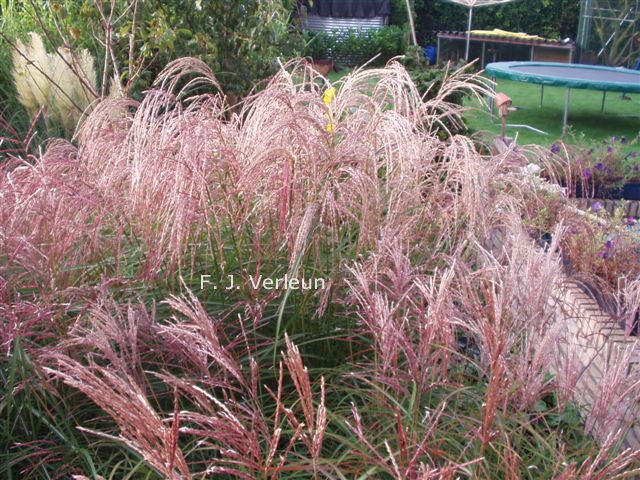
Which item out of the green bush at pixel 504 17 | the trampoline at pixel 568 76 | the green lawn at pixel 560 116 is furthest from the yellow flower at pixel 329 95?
the green bush at pixel 504 17

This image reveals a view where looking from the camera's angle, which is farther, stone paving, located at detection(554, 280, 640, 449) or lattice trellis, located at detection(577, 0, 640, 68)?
lattice trellis, located at detection(577, 0, 640, 68)

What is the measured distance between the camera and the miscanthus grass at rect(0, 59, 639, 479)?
Answer: 1.51m

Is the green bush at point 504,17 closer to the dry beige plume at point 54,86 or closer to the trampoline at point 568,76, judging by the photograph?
the trampoline at point 568,76

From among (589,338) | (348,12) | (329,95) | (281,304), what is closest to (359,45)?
(348,12)

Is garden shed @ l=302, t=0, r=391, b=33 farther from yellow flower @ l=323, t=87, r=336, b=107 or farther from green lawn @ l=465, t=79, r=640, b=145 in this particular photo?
yellow flower @ l=323, t=87, r=336, b=107

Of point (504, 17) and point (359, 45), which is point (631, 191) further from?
point (504, 17)

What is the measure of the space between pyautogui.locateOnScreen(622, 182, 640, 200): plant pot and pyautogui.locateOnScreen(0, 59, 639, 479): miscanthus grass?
3.99m

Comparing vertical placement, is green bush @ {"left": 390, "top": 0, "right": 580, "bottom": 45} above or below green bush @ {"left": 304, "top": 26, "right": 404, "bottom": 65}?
above

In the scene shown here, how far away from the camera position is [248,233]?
2225mm

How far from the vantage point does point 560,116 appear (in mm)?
11094

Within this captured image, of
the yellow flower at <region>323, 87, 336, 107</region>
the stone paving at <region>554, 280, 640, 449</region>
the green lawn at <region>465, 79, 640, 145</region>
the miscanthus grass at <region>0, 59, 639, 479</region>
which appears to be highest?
the yellow flower at <region>323, 87, 336, 107</region>

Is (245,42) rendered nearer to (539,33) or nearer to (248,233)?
(248,233)

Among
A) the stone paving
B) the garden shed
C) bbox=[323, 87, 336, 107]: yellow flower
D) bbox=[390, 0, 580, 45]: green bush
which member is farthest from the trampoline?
the garden shed

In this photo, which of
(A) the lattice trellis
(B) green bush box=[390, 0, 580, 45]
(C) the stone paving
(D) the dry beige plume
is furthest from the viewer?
(B) green bush box=[390, 0, 580, 45]
